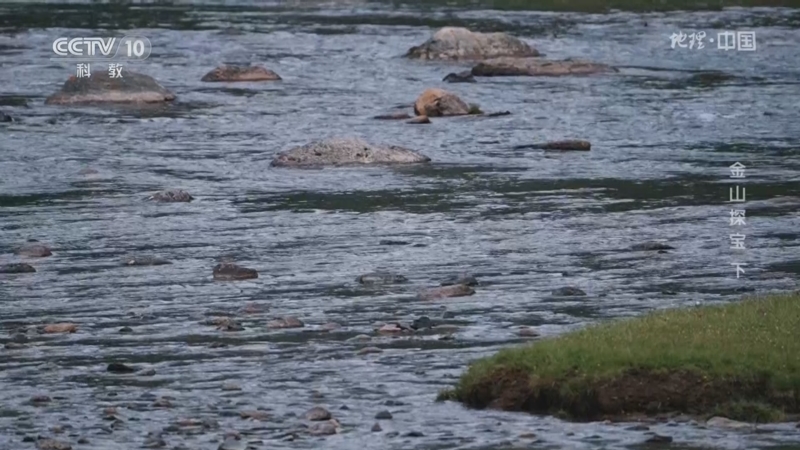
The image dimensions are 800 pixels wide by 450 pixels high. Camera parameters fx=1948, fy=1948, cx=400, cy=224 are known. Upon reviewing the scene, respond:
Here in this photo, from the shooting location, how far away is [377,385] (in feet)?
47.8

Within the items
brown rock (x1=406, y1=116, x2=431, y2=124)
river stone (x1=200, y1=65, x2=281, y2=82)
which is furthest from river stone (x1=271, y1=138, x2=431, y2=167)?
river stone (x1=200, y1=65, x2=281, y2=82)

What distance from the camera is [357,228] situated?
914 inches

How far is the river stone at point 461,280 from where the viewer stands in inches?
749

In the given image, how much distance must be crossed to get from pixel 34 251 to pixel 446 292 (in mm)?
5323

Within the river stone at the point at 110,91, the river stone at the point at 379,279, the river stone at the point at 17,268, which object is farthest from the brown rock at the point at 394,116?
the river stone at the point at 379,279

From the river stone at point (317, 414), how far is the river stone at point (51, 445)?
5.69ft

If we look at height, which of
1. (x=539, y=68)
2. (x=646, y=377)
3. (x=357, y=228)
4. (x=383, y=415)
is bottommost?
(x=357, y=228)

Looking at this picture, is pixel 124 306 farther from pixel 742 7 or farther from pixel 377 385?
pixel 742 7

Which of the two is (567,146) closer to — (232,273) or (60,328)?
(232,273)

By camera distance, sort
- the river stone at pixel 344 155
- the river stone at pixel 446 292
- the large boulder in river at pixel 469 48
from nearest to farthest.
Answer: the river stone at pixel 446 292 → the river stone at pixel 344 155 → the large boulder in river at pixel 469 48

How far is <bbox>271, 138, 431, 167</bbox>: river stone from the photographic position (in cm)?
2928

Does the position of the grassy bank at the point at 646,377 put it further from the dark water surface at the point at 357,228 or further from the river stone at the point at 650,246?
the river stone at the point at 650,246

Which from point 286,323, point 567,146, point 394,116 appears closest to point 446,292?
point 286,323

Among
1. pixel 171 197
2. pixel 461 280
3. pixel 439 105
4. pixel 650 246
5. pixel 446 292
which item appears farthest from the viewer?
pixel 439 105
